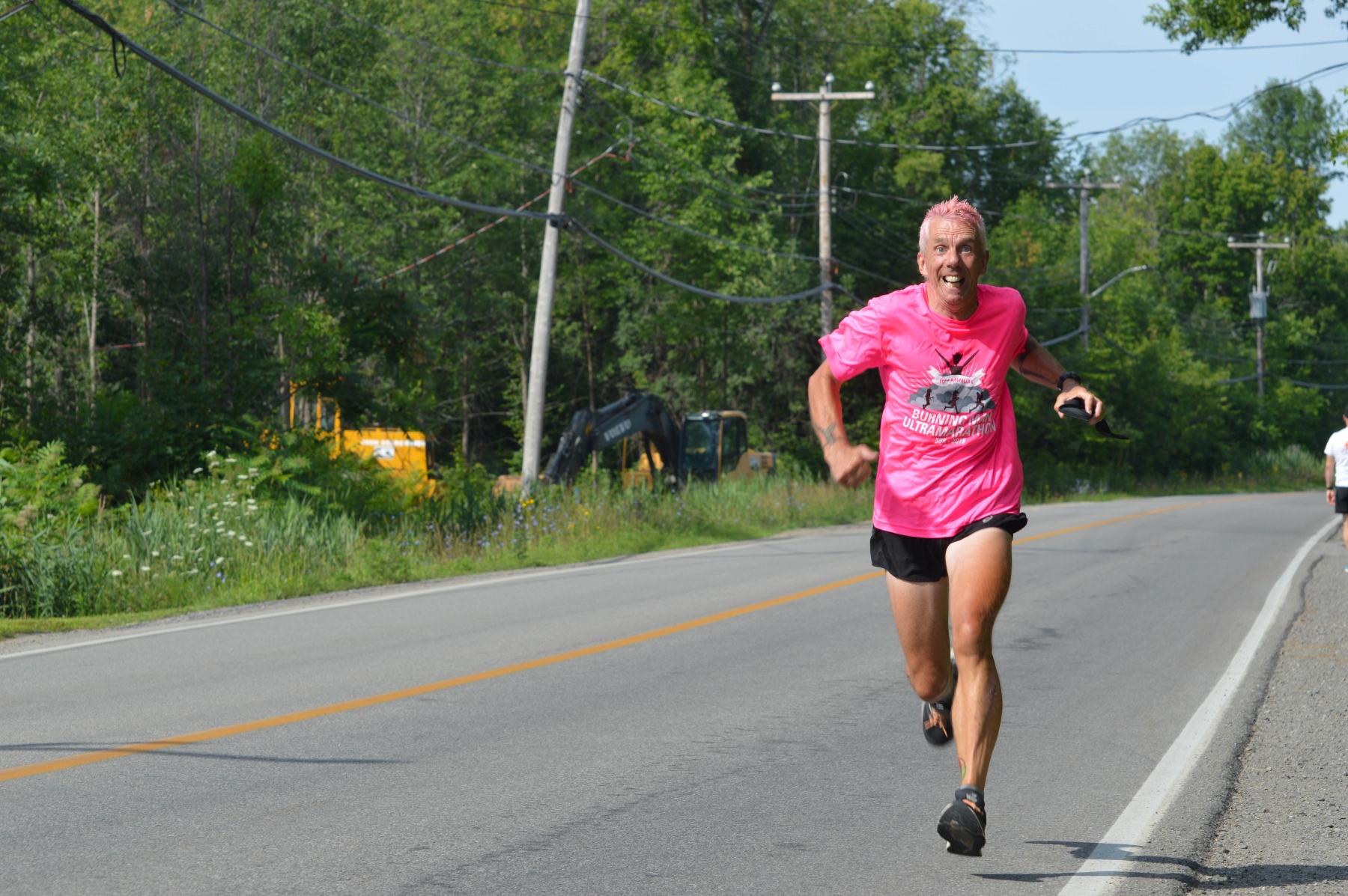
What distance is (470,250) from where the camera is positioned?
38.9 meters

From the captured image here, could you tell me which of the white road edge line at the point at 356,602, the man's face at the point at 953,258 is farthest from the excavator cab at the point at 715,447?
the man's face at the point at 953,258

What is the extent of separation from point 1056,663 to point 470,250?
103ft

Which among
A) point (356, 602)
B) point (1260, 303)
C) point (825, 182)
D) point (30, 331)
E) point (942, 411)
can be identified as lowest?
point (356, 602)

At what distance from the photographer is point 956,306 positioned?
4703 millimetres

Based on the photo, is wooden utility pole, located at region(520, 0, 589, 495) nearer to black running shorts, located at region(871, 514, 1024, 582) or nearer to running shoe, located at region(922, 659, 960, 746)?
running shoe, located at region(922, 659, 960, 746)

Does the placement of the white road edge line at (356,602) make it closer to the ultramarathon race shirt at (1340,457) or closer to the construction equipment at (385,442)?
the construction equipment at (385,442)

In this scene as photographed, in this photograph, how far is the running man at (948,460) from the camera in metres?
4.55

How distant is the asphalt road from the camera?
470cm

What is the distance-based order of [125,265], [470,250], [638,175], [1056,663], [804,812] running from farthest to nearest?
[638,175]
[470,250]
[125,265]
[1056,663]
[804,812]

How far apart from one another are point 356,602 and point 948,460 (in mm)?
8995

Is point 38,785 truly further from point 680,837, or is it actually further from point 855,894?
point 855,894

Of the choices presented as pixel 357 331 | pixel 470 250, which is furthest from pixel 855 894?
pixel 470 250

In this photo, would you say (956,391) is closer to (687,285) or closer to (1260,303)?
(687,285)

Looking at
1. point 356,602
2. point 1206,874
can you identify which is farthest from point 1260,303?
point 1206,874
